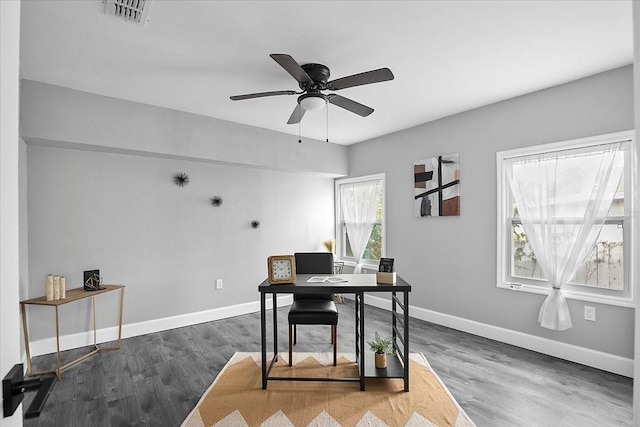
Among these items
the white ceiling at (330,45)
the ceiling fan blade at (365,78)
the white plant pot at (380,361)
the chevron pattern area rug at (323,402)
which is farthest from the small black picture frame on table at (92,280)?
the ceiling fan blade at (365,78)

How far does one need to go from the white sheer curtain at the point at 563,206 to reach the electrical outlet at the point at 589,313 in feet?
0.47

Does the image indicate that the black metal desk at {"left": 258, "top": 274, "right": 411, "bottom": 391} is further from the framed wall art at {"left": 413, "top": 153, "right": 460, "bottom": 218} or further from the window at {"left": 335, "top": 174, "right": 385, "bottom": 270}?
the window at {"left": 335, "top": 174, "right": 385, "bottom": 270}

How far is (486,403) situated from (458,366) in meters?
0.61

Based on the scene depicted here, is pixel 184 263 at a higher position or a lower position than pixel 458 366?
higher

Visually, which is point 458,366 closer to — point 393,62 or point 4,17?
point 393,62

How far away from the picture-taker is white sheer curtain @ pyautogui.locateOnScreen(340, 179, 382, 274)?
544cm

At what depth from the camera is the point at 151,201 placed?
4102mm

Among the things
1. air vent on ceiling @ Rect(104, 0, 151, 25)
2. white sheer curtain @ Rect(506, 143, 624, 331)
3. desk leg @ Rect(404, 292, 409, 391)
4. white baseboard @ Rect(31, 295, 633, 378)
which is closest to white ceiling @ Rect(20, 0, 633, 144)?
air vent on ceiling @ Rect(104, 0, 151, 25)

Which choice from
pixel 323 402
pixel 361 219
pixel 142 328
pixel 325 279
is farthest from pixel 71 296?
pixel 361 219

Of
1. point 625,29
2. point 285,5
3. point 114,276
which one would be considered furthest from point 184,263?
point 625,29

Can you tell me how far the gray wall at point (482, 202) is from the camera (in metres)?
2.97

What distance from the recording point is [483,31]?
7.73 ft

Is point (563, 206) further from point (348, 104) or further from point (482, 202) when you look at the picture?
point (348, 104)

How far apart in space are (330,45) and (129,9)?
53.6 inches
